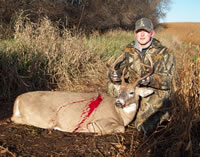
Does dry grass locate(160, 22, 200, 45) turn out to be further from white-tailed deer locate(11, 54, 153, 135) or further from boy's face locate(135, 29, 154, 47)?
white-tailed deer locate(11, 54, 153, 135)

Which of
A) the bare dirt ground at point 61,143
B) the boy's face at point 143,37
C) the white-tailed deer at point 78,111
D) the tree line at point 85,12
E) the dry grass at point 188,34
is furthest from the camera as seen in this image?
the tree line at point 85,12

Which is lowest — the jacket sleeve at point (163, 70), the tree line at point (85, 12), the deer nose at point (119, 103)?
the deer nose at point (119, 103)

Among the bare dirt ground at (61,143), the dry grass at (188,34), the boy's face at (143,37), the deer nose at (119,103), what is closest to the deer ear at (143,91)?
the deer nose at (119,103)

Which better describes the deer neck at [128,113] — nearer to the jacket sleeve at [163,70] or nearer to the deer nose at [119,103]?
the deer nose at [119,103]

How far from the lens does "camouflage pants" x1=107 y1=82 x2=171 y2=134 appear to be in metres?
3.31

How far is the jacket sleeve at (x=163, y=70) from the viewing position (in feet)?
11.1

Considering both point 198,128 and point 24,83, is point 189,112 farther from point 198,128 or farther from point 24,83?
point 24,83

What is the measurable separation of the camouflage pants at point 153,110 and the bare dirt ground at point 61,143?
275 millimetres

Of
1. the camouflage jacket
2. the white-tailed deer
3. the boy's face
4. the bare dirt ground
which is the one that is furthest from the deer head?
the boy's face

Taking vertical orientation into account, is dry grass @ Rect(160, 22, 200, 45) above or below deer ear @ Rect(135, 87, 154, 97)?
above

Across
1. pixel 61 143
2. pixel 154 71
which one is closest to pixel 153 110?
pixel 154 71

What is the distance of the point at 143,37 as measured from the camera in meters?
3.67

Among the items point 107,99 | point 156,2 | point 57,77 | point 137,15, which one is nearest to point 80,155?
point 107,99

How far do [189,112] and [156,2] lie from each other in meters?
22.1
